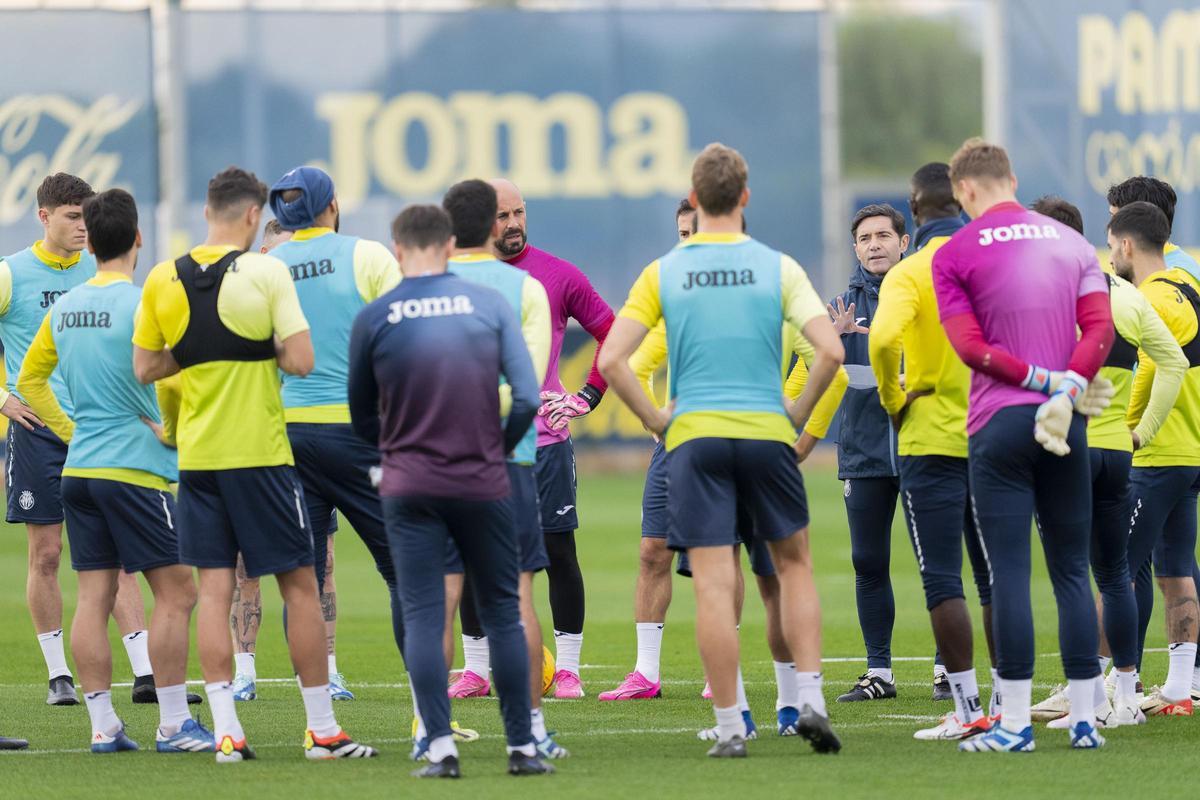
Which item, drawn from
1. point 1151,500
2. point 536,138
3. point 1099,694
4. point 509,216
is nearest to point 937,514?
point 1099,694

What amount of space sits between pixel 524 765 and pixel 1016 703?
1959mm

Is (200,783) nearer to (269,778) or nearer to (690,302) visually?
(269,778)

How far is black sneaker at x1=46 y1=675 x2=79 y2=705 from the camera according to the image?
9.57 metres

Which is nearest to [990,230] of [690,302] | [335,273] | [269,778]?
[690,302]

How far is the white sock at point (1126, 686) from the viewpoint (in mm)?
8461

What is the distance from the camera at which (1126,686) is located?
8.47m

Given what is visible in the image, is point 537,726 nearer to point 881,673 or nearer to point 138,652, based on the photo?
point 881,673

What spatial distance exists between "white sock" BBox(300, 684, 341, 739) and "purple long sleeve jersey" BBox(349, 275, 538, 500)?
3.39ft

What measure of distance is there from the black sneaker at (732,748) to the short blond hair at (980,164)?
94.8 inches

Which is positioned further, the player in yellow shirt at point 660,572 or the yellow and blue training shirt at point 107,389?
the player in yellow shirt at point 660,572

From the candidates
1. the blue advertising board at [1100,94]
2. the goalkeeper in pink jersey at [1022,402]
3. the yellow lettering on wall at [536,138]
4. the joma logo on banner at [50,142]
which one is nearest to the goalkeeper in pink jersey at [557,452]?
the goalkeeper in pink jersey at [1022,402]

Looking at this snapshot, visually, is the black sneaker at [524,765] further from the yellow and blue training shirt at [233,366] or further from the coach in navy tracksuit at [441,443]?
the yellow and blue training shirt at [233,366]

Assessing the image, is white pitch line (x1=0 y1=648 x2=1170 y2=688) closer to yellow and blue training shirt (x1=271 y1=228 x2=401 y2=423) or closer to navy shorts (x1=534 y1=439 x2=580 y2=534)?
navy shorts (x1=534 y1=439 x2=580 y2=534)

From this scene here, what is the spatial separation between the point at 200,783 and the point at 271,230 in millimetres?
3887
